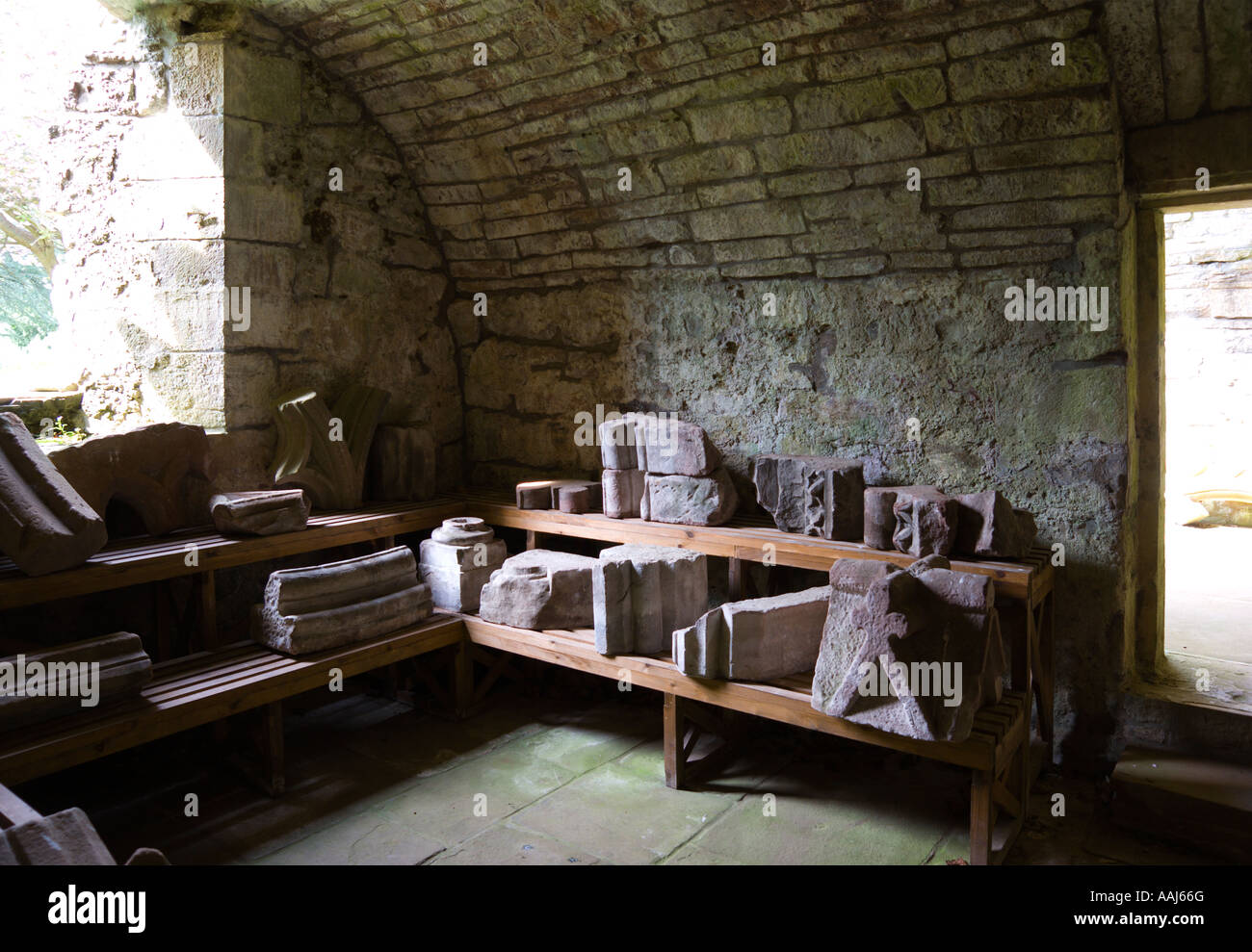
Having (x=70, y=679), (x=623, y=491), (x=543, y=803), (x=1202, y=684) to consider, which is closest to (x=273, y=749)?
(x=70, y=679)

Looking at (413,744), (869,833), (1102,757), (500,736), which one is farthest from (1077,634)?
(413,744)

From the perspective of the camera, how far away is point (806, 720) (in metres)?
3.25

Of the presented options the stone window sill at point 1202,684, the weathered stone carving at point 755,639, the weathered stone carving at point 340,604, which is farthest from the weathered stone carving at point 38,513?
the stone window sill at point 1202,684

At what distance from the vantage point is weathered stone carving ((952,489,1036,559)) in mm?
3414

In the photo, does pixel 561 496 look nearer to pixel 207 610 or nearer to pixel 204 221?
pixel 207 610

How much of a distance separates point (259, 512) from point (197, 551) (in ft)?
1.11

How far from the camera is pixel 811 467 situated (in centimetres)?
390

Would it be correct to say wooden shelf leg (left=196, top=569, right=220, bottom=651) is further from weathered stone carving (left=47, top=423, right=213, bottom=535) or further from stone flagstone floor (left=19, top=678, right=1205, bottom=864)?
stone flagstone floor (left=19, top=678, right=1205, bottom=864)

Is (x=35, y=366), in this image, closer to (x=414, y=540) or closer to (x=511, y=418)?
(x=414, y=540)

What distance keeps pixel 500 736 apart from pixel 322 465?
1704 millimetres

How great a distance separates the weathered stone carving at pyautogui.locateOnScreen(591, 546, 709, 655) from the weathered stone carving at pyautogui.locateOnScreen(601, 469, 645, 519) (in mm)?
602

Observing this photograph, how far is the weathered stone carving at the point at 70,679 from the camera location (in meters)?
3.05

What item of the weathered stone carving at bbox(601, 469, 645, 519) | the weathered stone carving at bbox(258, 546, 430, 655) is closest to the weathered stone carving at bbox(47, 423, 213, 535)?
the weathered stone carving at bbox(258, 546, 430, 655)

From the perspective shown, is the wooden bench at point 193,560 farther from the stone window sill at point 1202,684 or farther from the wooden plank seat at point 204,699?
the stone window sill at point 1202,684
